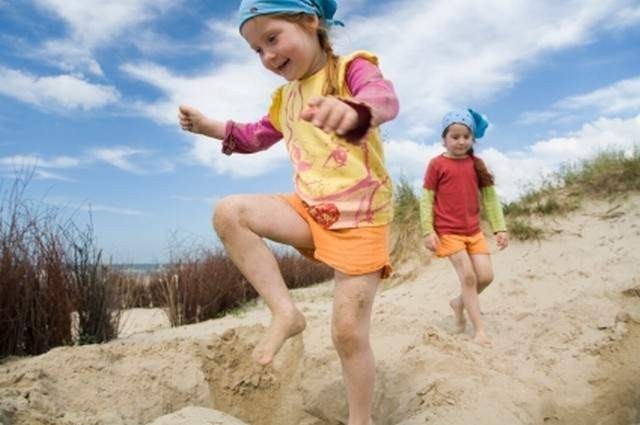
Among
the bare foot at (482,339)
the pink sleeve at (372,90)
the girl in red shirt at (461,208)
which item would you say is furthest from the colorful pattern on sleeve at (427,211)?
the pink sleeve at (372,90)

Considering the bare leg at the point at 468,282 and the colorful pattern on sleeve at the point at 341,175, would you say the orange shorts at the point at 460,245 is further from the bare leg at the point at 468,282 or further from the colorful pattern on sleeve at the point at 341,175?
the colorful pattern on sleeve at the point at 341,175

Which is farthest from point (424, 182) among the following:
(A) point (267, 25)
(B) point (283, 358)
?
(A) point (267, 25)

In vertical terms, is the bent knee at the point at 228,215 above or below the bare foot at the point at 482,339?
above

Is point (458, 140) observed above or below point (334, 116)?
above

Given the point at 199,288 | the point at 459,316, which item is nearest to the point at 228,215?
the point at 459,316

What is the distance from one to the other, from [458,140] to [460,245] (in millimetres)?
846

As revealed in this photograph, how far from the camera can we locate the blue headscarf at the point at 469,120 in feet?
15.7

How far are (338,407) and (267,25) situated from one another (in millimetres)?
2237

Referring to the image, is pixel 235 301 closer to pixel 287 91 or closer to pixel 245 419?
pixel 245 419

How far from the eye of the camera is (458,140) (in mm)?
4824

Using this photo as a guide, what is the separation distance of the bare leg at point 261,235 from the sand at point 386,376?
1.64 feet

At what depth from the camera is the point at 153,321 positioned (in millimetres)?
7836

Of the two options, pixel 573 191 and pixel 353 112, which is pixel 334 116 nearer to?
pixel 353 112

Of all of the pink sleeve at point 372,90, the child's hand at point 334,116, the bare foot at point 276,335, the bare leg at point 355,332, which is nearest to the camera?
the child's hand at point 334,116
